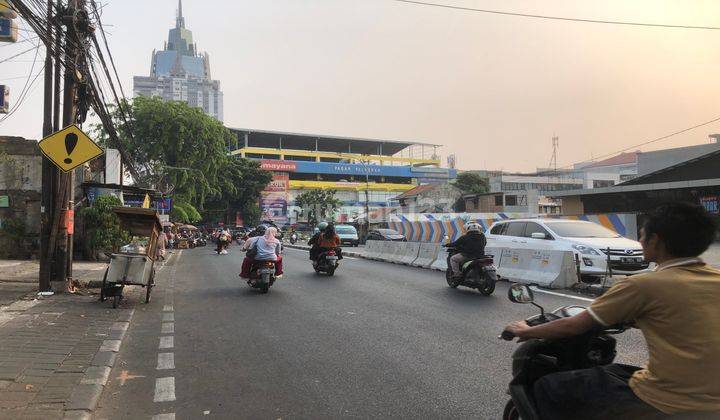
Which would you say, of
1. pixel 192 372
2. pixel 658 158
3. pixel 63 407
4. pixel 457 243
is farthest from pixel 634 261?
pixel 658 158

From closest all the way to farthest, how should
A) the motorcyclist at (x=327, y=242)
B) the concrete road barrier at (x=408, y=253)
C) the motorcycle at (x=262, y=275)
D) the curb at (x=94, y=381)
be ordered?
the curb at (x=94, y=381) < the motorcycle at (x=262, y=275) < the motorcyclist at (x=327, y=242) < the concrete road barrier at (x=408, y=253)

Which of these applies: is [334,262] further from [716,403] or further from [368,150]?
[368,150]

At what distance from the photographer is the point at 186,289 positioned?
41.2ft

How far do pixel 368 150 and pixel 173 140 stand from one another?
6912cm

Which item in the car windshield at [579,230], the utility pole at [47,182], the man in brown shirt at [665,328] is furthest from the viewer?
the car windshield at [579,230]

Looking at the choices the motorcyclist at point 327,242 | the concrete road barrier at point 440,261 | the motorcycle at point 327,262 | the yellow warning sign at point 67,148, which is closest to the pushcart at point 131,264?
the yellow warning sign at point 67,148

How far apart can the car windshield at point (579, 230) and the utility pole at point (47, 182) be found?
431 inches

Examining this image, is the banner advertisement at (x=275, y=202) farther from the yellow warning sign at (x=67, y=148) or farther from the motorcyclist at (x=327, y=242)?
the yellow warning sign at (x=67, y=148)

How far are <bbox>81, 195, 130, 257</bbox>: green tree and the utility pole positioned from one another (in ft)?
28.8

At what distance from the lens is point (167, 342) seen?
6922 millimetres

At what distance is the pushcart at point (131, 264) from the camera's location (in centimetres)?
955

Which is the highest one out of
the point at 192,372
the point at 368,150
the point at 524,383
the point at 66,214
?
the point at 368,150

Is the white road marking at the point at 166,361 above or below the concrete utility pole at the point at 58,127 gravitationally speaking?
below

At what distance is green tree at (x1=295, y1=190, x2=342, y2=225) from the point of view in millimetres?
68312
